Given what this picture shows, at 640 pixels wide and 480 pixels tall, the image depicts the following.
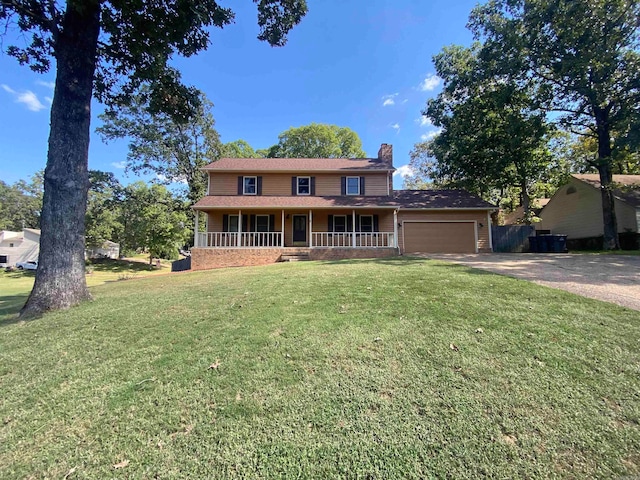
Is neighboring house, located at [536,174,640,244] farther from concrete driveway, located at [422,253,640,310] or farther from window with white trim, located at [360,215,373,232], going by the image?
window with white trim, located at [360,215,373,232]

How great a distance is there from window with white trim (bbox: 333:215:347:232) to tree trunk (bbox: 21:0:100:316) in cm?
1175

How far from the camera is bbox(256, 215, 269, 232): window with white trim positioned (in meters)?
16.2


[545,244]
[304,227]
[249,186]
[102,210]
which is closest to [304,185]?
[304,227]

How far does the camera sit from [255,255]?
14.2 meters

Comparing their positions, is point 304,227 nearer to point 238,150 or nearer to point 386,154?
point 386,154

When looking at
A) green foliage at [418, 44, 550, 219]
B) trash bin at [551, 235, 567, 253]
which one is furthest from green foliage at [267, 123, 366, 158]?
trash bin at [551, 235, 567, 253]

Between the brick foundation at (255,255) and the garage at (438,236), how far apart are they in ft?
8.70

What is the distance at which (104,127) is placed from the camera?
79.7 feet

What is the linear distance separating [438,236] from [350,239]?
5.18m

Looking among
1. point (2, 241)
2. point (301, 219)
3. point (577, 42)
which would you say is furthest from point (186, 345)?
point (2, 241)

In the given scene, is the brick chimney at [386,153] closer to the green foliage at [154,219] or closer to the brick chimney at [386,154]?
the brick chimney at [386,154]

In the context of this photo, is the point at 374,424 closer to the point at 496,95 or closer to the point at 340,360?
the point at 340,360

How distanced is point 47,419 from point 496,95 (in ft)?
70.4

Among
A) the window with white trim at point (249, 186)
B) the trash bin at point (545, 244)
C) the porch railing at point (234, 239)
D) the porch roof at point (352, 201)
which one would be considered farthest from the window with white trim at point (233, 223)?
the trash bin at point (545, 244)
